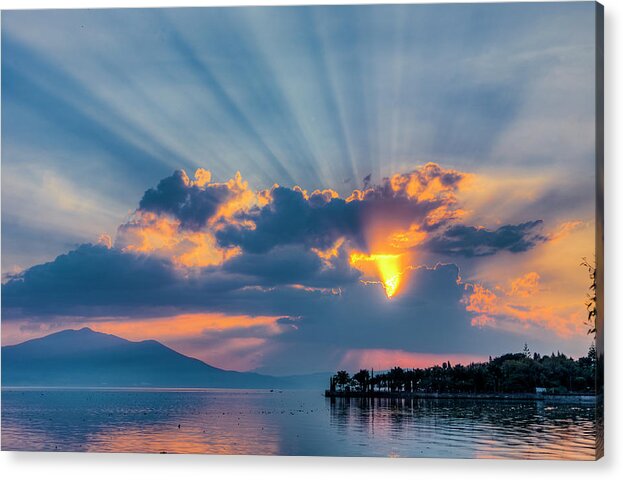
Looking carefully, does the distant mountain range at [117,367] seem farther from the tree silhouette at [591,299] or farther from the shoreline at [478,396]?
the tree silhouette at [591,299]

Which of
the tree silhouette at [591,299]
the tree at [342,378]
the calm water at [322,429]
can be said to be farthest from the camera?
the tree at [342,378]

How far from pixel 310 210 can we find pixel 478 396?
13.0 feet

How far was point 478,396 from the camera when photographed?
14.8 meters

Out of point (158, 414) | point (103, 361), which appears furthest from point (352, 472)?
point (158, 414)

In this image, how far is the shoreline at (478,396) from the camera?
1144 centimetres

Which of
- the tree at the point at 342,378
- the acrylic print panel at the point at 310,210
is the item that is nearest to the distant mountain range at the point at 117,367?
the acrylic print panel at the point at 310,210

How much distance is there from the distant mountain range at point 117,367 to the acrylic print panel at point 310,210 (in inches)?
2.1

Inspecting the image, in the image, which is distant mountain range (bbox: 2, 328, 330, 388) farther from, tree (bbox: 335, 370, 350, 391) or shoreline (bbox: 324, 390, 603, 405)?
shoreline (bbox: 324, 390, 603, 405)

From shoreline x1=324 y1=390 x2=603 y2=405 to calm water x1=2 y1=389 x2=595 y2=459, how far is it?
0.10 m

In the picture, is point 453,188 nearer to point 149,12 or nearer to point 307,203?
point 307,203

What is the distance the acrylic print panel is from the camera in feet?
37.7

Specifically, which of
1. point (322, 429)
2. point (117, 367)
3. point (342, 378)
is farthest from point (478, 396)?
point (117, 367)

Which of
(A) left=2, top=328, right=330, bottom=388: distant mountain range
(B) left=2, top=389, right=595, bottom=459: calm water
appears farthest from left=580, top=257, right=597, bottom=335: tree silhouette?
(A) left=2, top=328, right=330, bottom=388: distant mountain range

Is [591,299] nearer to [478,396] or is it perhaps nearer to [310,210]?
[310,210]
